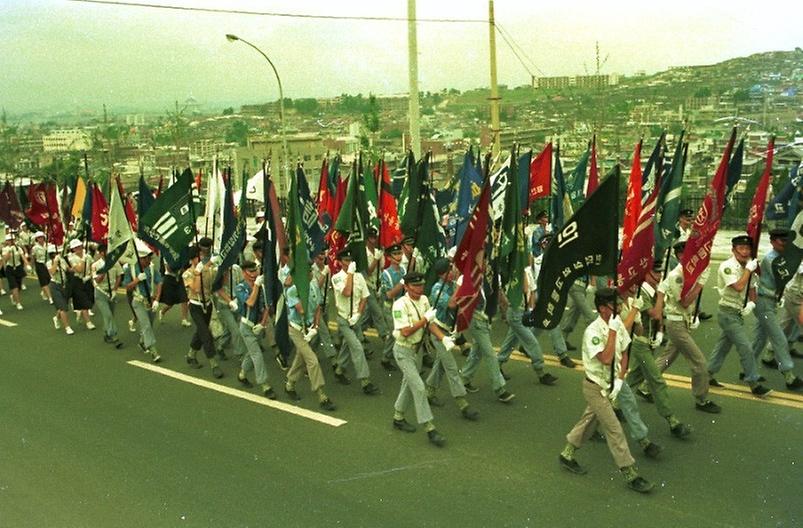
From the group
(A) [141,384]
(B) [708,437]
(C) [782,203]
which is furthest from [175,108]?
(B) [708,437]

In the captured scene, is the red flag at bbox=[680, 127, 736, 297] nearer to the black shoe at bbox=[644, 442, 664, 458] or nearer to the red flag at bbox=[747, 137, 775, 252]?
the red flag at bbox=[747, 137, 775, 252]

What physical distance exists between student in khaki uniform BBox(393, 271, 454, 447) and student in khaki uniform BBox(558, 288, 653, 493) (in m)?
1.59

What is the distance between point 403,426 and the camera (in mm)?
7836

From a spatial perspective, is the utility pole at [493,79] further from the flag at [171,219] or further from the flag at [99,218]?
the flag at [171,219]

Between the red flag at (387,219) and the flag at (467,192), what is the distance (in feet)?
3.23

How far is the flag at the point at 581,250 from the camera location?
616 centimetres

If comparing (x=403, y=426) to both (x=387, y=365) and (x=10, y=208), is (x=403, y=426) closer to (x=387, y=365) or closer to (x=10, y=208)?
(x=387, y=365)

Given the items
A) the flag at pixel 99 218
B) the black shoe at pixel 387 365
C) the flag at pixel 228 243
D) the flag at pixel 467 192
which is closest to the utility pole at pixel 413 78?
the flag at pixel 467 192

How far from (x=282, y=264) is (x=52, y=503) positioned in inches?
144

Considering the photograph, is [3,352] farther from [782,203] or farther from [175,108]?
[175,108]

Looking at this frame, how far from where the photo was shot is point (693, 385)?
7.86 metres

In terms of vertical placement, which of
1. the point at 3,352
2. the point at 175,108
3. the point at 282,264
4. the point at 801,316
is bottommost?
the point at 3,352

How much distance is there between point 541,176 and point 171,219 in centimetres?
615

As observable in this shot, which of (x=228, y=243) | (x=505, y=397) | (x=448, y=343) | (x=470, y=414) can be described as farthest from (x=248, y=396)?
(x=505, y=397)
